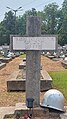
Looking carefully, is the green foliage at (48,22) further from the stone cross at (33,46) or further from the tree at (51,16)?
the stone cross at (33,46)

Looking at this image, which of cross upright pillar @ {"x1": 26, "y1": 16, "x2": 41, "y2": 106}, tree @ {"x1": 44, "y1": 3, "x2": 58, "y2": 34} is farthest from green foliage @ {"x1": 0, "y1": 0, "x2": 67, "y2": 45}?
cross upright pillar @ {"x1": 26, "y1": 16, "x2": 41, "y2": 106}

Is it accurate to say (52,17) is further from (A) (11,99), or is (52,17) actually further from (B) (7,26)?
(A) (11,99)

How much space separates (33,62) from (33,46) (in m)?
0.32

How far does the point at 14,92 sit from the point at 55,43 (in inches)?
155

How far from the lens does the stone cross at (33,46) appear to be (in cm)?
731

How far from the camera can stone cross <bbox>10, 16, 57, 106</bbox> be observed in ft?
24.0

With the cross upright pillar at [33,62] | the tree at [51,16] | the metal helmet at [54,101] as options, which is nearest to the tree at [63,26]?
the tree at [51,16]

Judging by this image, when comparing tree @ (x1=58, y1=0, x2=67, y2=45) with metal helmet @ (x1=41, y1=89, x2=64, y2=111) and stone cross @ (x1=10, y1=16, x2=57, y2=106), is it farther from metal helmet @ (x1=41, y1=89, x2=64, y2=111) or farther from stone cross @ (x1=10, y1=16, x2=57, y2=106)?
metal helmet @ (x1=41, y1=89, x2=64, y2=111)

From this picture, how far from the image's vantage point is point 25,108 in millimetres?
7207

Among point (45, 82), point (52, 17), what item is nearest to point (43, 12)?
point (52, 17)

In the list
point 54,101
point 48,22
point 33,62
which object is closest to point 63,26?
point 48,22

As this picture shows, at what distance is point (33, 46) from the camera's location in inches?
288

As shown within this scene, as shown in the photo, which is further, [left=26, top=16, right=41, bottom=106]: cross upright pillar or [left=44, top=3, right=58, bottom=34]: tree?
[left=44, top=3, right=58, bottom=34]: tree

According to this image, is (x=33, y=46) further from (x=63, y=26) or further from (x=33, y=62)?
(x=63, y=26)
